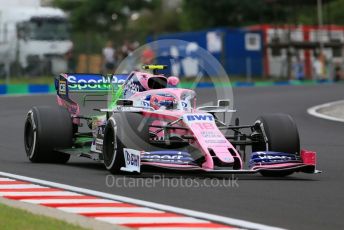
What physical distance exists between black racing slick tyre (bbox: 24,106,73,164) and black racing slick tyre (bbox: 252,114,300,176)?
260 centimetres

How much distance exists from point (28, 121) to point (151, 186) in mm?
3664

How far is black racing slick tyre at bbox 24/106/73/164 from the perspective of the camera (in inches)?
524

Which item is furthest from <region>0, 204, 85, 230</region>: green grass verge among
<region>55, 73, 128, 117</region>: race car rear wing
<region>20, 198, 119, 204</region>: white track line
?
<region>55, 73, 128, 117</region>: race car rear wing

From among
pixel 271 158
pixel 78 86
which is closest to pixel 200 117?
pixel 271 158

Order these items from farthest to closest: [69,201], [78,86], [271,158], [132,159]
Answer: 1. [78,86]
2. [271,158]
3. [132,159]
4. [69,201]

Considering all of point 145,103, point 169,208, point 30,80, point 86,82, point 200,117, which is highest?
point 30,80

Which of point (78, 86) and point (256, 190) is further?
point (78, 86)

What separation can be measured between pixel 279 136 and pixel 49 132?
10.2ft

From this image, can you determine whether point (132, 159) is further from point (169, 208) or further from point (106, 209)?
point (106, 209)

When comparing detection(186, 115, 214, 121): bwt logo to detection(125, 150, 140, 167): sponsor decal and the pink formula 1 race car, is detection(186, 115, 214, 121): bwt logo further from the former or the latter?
detection(125, 150, 140, 167): sponsor decal

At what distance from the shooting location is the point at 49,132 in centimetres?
1331

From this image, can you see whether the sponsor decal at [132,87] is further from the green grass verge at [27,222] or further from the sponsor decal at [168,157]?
the green grass verge at [27,222]

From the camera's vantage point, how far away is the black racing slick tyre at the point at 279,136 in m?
12.1

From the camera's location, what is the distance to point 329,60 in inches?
1972
